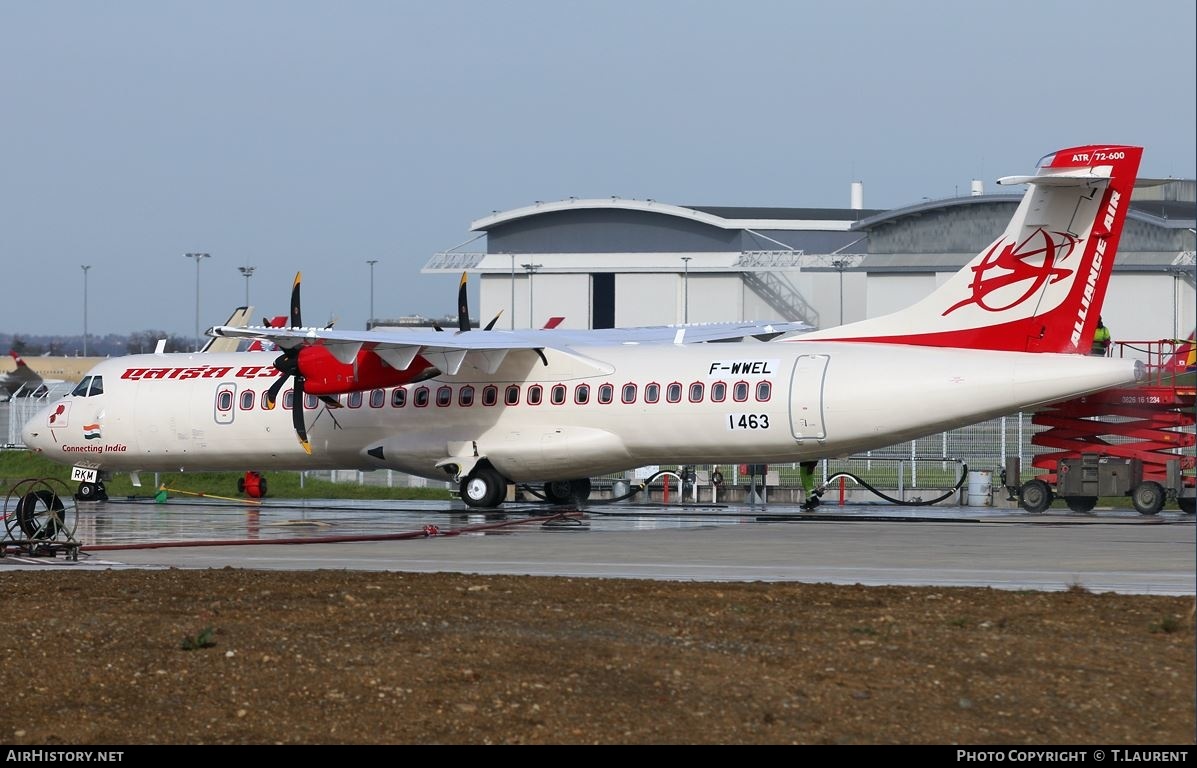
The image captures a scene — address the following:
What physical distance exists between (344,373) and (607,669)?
18274 millimetres

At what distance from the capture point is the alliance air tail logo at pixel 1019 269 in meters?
25.4

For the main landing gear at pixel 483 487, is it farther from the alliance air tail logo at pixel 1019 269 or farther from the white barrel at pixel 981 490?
the white barrel at pixel 981 490

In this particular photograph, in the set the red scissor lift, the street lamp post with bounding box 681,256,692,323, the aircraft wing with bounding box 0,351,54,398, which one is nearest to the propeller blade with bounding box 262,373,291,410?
the red scissor lift

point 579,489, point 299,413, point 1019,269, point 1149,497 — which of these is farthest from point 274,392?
point 1149,497

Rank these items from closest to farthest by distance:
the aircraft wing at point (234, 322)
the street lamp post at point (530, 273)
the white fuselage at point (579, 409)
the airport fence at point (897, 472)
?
the white fuselage at point (579, 409), the airport fence at point (897, 472), the aircraft wing at point (234, 322), the street lamp post at point (530, 273)

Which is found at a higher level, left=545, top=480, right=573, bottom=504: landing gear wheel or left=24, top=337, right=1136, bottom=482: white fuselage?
left=24, top=337, right=1136, bottom=482: white fuselage

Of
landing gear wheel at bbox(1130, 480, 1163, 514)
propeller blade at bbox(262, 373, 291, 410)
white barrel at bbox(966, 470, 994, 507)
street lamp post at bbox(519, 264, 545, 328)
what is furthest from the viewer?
street lamp post at bbox(519, 264, 545, 328)

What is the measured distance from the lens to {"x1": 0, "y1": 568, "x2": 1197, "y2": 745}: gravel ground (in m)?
9.68

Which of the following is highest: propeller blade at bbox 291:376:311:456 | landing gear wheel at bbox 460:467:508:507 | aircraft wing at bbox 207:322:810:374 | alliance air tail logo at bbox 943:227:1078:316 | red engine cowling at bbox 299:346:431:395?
alliance air tail logo at bbox 943:227:1078:316

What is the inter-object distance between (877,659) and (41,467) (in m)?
38.6

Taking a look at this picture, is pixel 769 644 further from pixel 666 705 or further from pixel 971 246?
pixel 971 246

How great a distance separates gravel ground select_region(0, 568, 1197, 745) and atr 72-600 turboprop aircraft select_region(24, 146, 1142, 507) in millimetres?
11140

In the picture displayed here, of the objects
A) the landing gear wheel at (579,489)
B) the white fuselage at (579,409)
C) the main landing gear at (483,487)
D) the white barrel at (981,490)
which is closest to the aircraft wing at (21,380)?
the white fuselage at (579,409)

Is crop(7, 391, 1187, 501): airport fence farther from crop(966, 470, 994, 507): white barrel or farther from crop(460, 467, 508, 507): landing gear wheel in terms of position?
crop(460, 467, 508, 507): landing gear wheel
